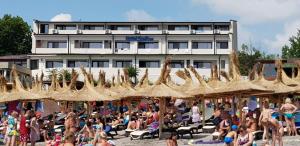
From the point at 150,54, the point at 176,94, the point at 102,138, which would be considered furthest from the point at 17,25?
the point at 102,138

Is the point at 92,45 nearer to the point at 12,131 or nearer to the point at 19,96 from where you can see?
the point at 19,96

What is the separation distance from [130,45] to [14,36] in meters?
26.5

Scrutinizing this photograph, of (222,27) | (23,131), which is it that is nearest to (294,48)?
(222,27)

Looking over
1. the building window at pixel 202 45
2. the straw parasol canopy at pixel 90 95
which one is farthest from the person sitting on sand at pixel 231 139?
the building window at pixel 202 45

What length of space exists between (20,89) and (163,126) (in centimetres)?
984

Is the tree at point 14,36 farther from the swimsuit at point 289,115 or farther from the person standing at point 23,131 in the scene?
the swimsuit at point 289,115

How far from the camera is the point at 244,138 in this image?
1562 centimetres

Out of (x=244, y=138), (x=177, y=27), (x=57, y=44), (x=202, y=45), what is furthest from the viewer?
(x=177, y=27)

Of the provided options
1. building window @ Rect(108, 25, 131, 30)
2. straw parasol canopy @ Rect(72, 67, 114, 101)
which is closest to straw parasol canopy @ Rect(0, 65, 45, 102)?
straw parasol canopy @ Rect(72, 67, 114, 101)

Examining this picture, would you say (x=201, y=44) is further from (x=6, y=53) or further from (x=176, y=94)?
(x=176, y=94)

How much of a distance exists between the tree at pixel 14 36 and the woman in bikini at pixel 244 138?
7612cm

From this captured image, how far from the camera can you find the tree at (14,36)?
87.7 meters

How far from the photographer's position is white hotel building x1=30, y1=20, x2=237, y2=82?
2724 inches

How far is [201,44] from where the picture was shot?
70625mm
